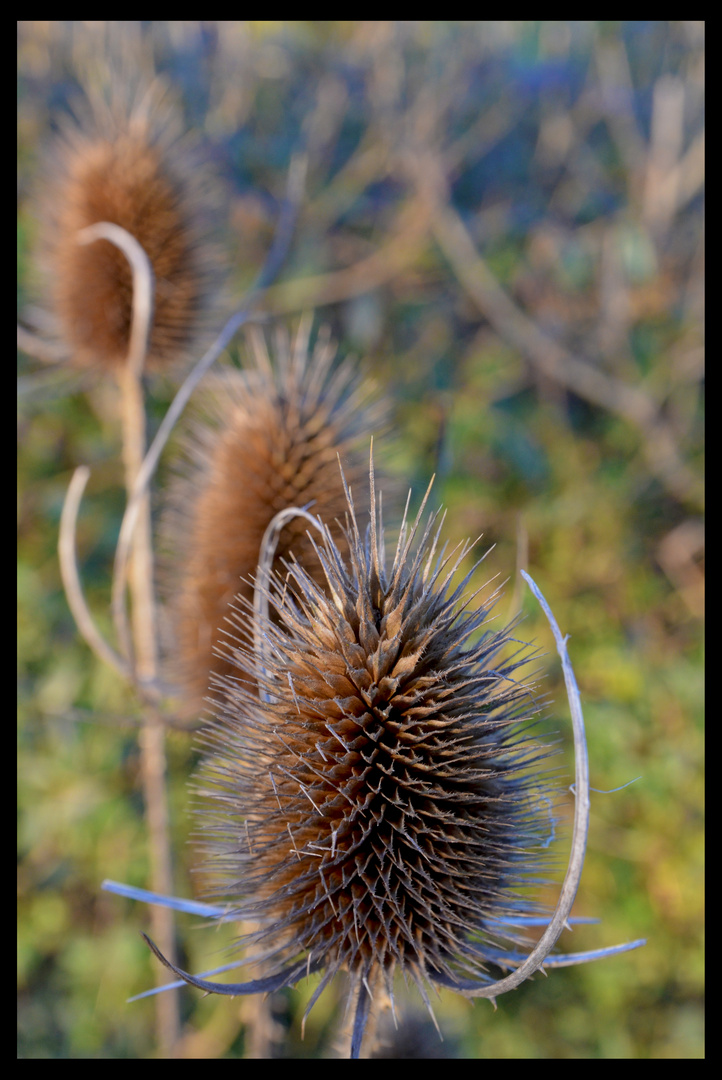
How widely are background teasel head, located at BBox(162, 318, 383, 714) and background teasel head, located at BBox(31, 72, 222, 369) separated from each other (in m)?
0.25

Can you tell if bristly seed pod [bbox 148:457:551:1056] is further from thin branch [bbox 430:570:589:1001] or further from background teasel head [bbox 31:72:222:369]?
background teasel head [bbox 31:72:222:369]

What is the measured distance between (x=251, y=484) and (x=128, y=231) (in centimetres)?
58

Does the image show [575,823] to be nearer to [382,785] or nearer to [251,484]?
[382,785]

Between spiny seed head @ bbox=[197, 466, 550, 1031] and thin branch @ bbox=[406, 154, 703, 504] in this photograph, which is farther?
thin branch @ bbox=[406, 154, 703, 504]

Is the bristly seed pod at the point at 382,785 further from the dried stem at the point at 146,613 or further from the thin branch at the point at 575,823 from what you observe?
the dried stem at the point at 146,613

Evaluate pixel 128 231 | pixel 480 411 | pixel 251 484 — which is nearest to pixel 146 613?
pixel 251 484

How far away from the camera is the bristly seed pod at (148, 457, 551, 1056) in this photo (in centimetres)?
64

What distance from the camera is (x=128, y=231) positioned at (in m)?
1.21

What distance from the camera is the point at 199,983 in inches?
21.4

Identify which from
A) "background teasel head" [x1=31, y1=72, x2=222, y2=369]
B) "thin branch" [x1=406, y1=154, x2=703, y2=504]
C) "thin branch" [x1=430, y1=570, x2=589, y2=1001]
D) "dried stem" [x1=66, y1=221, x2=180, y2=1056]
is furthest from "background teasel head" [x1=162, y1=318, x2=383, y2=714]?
"thin branch" [x1=406, y1=154, x2=703, y2=504]

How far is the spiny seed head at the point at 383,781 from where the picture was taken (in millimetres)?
642

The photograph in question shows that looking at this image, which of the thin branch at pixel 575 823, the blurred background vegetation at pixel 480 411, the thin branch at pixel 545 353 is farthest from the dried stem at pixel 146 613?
the thin branch at pixel 545 353
